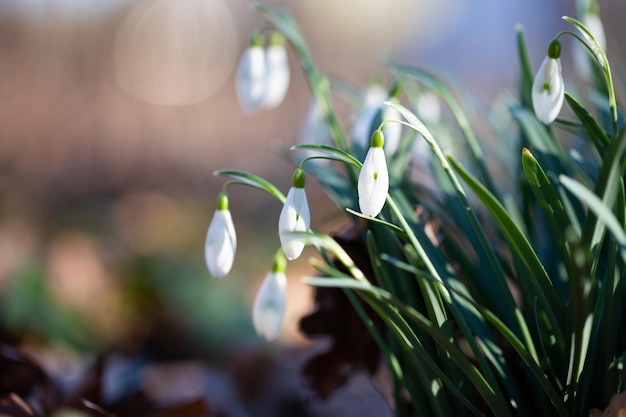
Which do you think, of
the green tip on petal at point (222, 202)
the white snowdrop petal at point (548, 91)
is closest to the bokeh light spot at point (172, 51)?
the green tip on petal at point (222, 202)

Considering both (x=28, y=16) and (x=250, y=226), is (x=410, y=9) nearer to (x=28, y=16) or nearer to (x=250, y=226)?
(x=250, y=226)

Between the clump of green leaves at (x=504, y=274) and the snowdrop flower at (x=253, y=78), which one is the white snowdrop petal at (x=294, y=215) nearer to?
the clump of green leaves at (x=504, y=274)

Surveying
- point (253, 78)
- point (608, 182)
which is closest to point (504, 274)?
point (608, 182)

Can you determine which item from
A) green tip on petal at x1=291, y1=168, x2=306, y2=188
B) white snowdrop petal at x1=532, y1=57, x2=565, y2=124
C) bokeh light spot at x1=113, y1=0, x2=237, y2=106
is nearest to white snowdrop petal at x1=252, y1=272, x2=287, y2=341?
green tip on petal at x1=291, y1=168, x2=306, y2=188

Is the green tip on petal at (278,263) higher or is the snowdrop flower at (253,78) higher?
the snowdrop flower at (253,78)

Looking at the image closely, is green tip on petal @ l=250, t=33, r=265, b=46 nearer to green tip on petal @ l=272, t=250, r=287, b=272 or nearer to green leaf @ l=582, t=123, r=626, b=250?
green tip on petal @ l=272, t=250, r=287, b=272

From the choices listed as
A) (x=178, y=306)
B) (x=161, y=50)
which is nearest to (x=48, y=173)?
(x=161, y=50)
